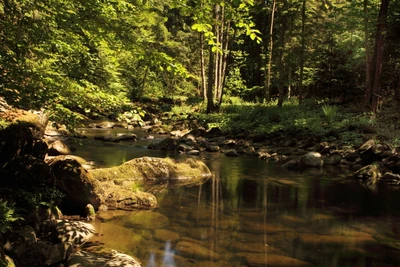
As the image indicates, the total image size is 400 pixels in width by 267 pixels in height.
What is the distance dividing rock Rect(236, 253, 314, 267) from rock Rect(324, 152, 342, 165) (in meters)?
9.58

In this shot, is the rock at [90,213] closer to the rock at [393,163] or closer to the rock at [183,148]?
the rock at [183,148]

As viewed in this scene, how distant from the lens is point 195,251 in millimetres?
5547

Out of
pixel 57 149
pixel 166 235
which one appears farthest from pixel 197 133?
pixel 166 235

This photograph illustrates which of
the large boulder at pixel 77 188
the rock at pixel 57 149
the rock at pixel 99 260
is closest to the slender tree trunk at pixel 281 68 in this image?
the rock at pixel 57 149

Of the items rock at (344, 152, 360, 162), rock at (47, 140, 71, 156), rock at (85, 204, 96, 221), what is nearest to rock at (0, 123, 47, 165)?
rock at (85, 204, 96, 221)

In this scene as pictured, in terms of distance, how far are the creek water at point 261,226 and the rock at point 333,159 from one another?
3263 millimetres

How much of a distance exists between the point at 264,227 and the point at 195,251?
1788mm

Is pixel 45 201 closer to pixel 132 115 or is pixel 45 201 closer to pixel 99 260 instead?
pixel 99 260

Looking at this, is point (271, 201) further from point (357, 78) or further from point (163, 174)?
point (357, 78)

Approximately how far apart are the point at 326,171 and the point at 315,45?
53.1 feet

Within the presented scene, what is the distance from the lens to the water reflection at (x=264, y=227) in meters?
5.44

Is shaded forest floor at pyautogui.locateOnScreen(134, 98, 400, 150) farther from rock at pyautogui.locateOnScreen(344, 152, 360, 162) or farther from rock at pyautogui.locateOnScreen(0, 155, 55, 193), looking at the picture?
rock at pyautogui.locateOnScreen(0, 155, 55, 193)

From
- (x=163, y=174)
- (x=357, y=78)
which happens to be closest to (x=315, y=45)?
(x=357, y=78)

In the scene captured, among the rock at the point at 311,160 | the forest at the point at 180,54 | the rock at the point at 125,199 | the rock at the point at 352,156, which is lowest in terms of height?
the rock at the point at 125,199
